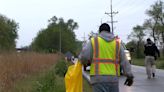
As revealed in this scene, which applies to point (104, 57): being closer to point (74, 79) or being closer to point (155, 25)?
point (74, 79)

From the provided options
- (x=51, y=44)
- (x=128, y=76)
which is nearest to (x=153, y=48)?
(x=128, y=76)

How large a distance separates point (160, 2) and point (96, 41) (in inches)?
3755

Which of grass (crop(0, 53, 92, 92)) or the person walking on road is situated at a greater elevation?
the person walking on road

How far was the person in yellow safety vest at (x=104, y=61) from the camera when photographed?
7.71m

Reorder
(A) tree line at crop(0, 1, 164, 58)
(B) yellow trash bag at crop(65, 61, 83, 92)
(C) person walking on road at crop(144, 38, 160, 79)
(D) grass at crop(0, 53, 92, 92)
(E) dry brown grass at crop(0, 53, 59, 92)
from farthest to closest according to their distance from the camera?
(A) tree line at crop(0, 1, 164, 58), (C) person walking on road at crop(144, 38, 160, 79), (D) grass at crop(0, 53, 92, 92), (E) dry brown grass at crop(0, 53, 59, 92), (B) yellow trash bag at crop(65, 61, 83, 92)

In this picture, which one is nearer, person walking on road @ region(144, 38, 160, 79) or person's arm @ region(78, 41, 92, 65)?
person's arm @ region(78, 41, 92, 65)

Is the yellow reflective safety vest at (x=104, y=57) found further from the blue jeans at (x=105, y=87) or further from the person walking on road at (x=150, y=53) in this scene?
the person walking on road at (x=150, y=53)

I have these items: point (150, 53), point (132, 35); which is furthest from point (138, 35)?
point (150, 53)

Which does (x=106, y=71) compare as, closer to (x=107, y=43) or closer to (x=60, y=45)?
(x=107, y=43)

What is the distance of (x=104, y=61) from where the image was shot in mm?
7727

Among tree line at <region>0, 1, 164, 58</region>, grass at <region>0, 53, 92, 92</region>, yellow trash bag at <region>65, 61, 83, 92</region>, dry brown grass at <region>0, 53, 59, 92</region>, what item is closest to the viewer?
yellow trash bag at <region>65, 61, 83, 92</region>

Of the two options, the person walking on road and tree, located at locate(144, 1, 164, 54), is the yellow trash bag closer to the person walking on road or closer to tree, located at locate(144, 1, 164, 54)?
the person walking on road

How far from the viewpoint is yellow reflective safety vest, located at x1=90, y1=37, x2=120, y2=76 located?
7.71m

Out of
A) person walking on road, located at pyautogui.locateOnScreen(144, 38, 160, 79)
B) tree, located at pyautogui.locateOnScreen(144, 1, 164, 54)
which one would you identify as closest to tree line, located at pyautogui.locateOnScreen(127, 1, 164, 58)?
tree, located at pyautogui.locateOnScreen(144, 1, 164, 54)
